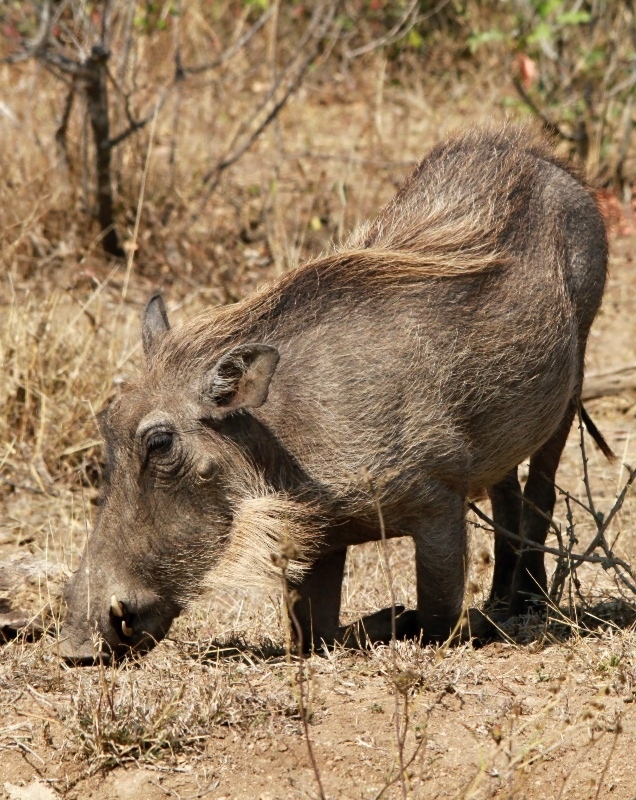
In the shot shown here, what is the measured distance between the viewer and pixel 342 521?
12.2ft

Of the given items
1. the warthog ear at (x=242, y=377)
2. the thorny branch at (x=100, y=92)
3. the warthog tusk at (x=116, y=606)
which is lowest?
the warthog tusk at (x=116, y=606)

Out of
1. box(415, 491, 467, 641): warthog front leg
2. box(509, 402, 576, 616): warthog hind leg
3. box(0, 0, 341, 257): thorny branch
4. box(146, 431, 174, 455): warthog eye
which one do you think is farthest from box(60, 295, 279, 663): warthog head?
box(0, 0, 341, 257): thorny branch

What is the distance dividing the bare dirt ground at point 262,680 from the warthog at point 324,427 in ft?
0.66

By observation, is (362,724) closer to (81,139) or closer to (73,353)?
(73,353)

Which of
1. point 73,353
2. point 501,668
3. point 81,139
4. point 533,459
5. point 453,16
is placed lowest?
point 501,668

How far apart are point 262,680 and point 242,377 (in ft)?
2.85

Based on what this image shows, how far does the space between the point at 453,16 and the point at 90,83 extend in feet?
15.9

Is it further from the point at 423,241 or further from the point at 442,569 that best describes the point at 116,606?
the point at 423,241

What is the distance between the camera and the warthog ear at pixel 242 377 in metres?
3.42

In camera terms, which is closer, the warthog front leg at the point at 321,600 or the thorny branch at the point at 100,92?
the warthog front leg at the point at 321,600

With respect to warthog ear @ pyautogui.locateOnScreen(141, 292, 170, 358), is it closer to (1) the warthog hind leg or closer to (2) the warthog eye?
(2) the warthog eye

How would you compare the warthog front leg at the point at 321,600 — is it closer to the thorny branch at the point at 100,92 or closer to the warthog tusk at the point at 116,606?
the warthog tusk at the point at 116,606

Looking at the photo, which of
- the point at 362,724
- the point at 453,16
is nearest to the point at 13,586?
the point at 362,724

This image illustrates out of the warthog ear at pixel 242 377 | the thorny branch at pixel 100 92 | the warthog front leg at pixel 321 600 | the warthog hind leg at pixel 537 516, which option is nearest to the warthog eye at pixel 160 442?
the warthog ear at pixel 242 377
